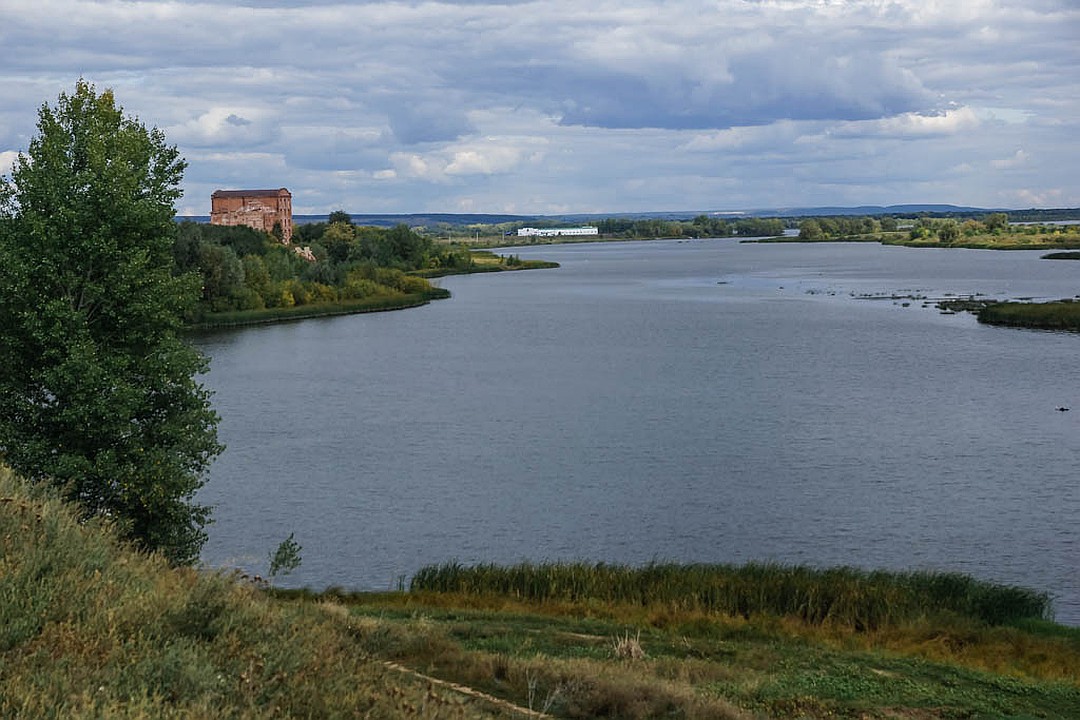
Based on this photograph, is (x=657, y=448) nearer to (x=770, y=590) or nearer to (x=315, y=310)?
(x=770, y=590)

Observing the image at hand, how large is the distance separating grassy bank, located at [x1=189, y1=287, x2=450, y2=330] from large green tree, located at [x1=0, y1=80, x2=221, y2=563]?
5776 cm

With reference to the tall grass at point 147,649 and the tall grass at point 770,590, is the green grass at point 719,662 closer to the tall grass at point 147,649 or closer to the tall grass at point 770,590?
the tall grass at point 770,590

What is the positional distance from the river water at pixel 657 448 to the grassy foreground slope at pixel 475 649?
244 cm

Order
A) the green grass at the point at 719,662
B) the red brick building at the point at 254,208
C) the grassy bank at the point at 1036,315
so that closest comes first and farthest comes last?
1. the green grass at the point at 719,662
2. the grassy bank at the point at 1036,315
3. the red brick building at the point at 254,208

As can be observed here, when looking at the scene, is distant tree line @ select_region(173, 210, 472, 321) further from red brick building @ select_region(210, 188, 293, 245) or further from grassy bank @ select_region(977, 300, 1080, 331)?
grassy bank @ select_region(977, 300, 1080, 331)

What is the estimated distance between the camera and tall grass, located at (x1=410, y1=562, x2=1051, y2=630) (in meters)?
18.2

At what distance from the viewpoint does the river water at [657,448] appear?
24562 millimetres

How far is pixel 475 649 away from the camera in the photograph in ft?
42.2

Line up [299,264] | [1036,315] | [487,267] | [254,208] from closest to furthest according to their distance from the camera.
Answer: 1. [1036,315]
2. [299,264]
3. [487,267]
4. [254,208]

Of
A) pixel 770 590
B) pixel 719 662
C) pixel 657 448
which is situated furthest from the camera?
pixel 657 448

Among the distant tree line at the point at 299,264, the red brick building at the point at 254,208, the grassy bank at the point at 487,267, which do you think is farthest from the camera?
→ the red brick building at the point at 254,208

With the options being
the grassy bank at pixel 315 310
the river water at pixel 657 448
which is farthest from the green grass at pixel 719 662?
the grassy bank at pixel 315 310

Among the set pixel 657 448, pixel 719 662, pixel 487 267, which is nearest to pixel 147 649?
pixel 719 662

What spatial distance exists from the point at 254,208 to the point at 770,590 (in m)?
166
